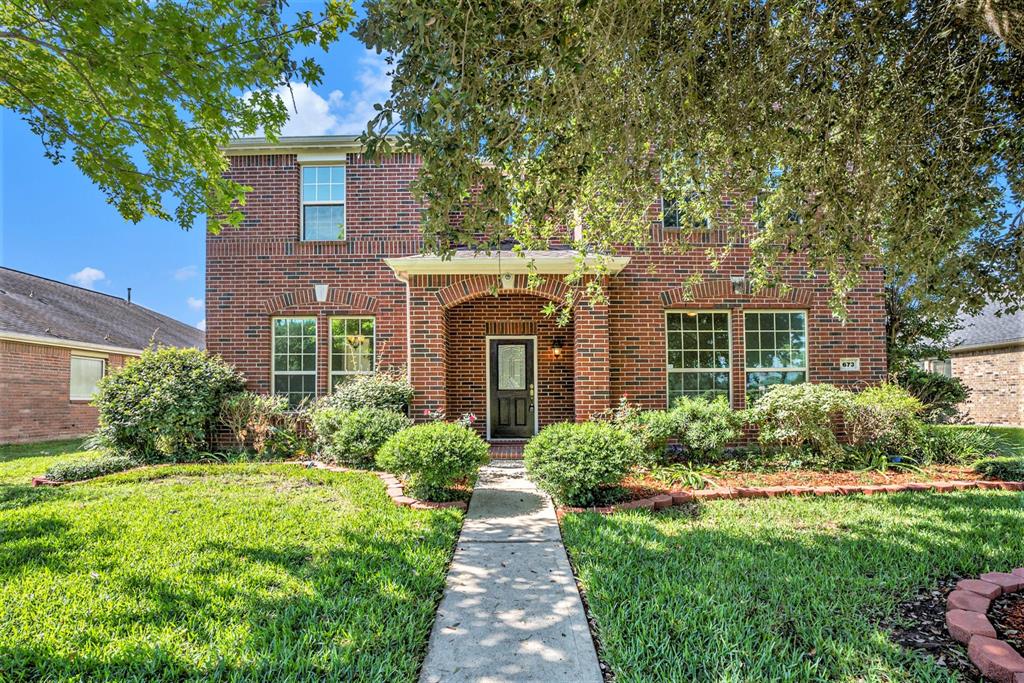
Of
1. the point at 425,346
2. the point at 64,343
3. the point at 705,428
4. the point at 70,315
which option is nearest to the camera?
the point at 705,428

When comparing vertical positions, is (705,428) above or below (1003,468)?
above

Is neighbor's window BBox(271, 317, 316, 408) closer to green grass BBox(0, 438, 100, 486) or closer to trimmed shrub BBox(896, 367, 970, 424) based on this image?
green grass BBox(0, 438, 100, 486)

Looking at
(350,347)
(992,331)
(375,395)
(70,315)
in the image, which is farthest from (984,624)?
(70,315)

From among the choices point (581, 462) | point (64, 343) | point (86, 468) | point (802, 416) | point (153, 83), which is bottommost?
point (86, 468)

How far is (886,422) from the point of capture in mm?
7836

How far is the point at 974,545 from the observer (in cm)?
434

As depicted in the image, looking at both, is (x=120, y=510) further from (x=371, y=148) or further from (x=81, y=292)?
(x=81, y=292)

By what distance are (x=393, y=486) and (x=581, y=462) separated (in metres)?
2.49

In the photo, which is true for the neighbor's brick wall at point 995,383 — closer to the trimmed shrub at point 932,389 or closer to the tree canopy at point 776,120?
the trimmed shrub at point 932,389

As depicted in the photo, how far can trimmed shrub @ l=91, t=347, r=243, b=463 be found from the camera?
8.30 meters

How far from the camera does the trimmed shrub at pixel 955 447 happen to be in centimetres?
788

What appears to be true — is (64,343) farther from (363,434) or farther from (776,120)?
(776,120)

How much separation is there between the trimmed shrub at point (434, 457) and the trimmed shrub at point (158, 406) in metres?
4.58

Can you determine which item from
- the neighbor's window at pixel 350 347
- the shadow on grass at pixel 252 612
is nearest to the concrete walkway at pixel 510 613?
the shadow on grass at pixel 252 612
